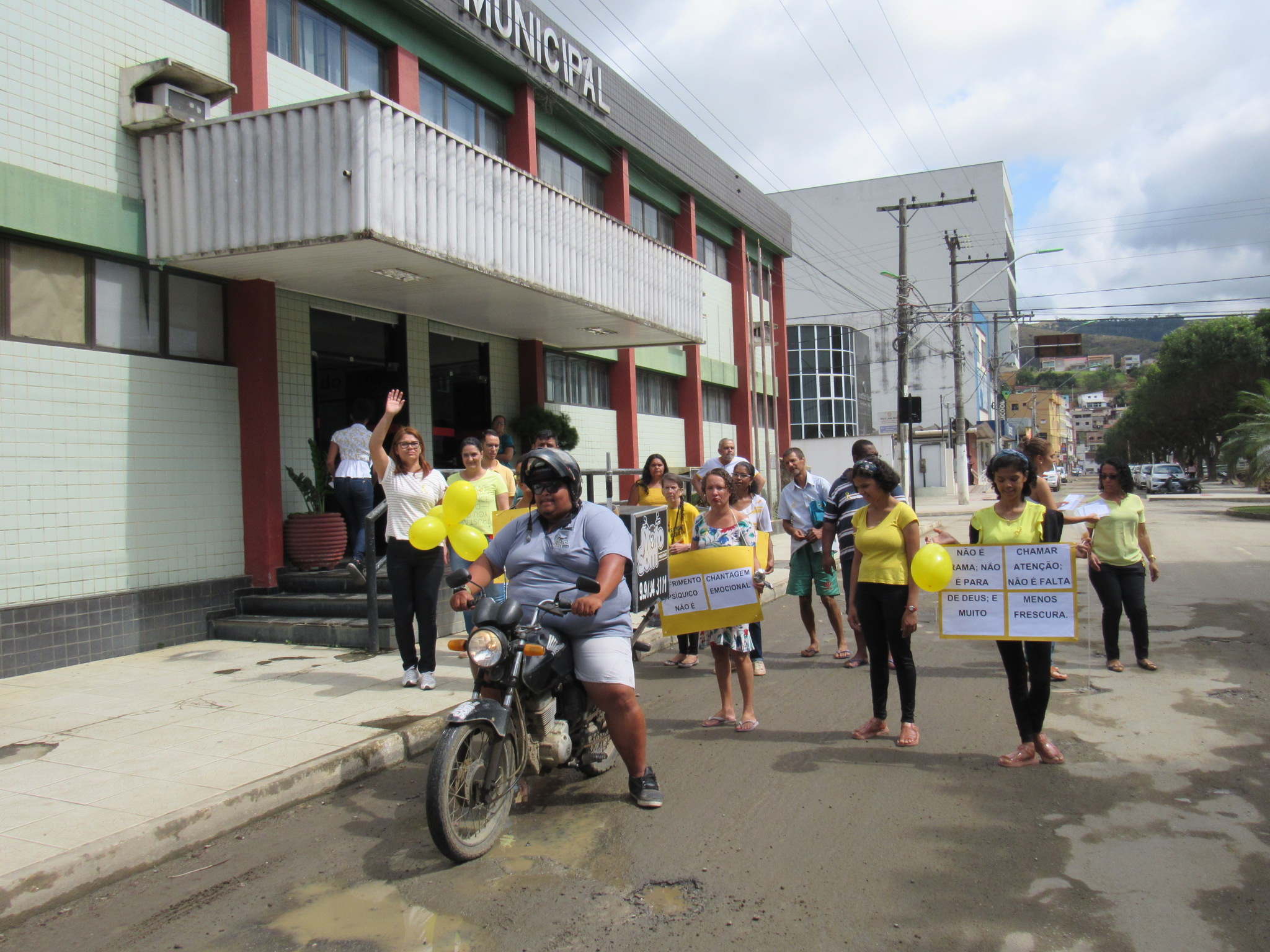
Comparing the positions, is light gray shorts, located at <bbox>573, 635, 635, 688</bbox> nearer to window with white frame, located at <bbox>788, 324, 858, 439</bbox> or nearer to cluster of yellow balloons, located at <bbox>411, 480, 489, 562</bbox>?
cluster of yellow balloons, located at <bbox>411, 480, 489, 562</bbox>

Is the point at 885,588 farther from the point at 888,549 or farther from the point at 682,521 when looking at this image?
the point at 682,521

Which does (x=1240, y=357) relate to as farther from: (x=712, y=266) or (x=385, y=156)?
(x=385, y=156)

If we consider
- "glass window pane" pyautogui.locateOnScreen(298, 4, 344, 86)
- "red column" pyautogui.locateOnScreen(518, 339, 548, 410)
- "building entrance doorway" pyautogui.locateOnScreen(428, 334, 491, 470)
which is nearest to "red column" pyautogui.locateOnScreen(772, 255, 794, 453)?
"red column" pyautogui.locateOnScreen(518, 339, 548, 410)

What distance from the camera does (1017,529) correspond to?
205 inches

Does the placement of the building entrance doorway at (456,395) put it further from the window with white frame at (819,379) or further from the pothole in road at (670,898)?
the window with white frame at (819,379)

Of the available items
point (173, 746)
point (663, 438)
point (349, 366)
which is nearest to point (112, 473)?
point (349, 366)

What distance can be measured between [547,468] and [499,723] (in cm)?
119

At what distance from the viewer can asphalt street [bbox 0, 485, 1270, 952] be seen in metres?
3.27

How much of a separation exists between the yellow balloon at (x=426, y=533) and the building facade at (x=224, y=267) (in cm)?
369

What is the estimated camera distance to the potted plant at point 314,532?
1023cm

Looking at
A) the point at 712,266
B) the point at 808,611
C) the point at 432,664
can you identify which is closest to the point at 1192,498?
the point at 712,266

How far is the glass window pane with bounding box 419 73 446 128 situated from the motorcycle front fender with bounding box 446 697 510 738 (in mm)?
10751

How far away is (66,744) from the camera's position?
5621 mm

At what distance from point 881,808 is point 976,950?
4.40 feet
